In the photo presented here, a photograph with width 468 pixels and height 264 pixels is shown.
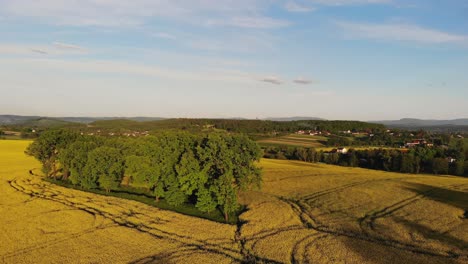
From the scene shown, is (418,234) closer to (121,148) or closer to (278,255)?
(278,255)

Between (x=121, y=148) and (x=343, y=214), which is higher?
(x=121, y=148)

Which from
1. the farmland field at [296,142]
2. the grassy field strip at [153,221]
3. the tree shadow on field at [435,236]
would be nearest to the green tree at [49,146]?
the grassy field strip at [153,221]

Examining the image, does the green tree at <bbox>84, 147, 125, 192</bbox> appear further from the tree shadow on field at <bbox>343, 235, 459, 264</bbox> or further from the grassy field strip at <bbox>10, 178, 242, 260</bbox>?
the tree shadow on field at <bbox>343, 235, 459, 264</bbox>

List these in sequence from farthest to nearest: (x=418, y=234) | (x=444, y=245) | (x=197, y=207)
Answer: (x=197, y=207), (x=418, y=234), (x=444, y=245)

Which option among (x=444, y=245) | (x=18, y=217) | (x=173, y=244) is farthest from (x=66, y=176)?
(x=444, y=245)

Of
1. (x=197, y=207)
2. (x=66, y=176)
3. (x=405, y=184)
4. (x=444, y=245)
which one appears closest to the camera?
(x=444, y=245)

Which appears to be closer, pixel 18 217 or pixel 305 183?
pixel 18 217

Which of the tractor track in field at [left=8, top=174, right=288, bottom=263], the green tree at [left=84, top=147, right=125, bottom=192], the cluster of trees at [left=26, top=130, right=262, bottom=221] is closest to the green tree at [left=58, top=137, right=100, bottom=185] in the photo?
the cluster of trees at [left=26, top=130, right=262, bottom=221]
